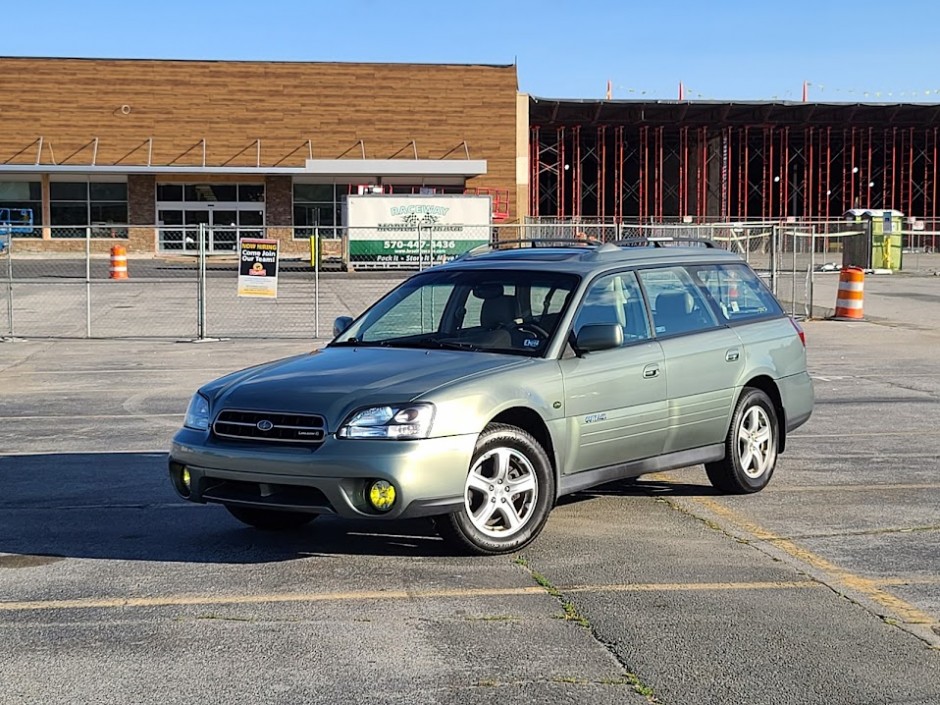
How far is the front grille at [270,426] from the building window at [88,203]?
45922 mm

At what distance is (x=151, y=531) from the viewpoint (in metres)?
7.43

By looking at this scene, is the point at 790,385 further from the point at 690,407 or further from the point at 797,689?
the point at 797,689

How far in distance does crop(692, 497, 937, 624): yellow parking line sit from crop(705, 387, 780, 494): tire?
40 centimetres

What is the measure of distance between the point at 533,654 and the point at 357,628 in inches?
32.1

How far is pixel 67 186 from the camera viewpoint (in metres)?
51.0

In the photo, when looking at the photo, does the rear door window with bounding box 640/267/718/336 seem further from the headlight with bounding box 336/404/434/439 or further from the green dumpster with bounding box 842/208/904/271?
the green dumpster with bounding box 842/208/904/271

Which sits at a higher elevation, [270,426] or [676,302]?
[676,302]

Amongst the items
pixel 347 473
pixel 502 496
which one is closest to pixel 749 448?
pixel 502 496

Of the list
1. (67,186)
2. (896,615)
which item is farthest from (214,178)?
(896,615)

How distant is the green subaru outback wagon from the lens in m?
6.37

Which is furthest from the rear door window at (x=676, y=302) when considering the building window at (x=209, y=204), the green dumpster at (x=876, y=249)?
the building window at (x=209, y=204)

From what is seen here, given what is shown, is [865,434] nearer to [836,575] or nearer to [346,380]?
[836,575]

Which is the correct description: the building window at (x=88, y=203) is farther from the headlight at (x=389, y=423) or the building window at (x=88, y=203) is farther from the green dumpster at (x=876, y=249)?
the headlight at (x=389, y=423)

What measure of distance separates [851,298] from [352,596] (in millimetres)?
20382
